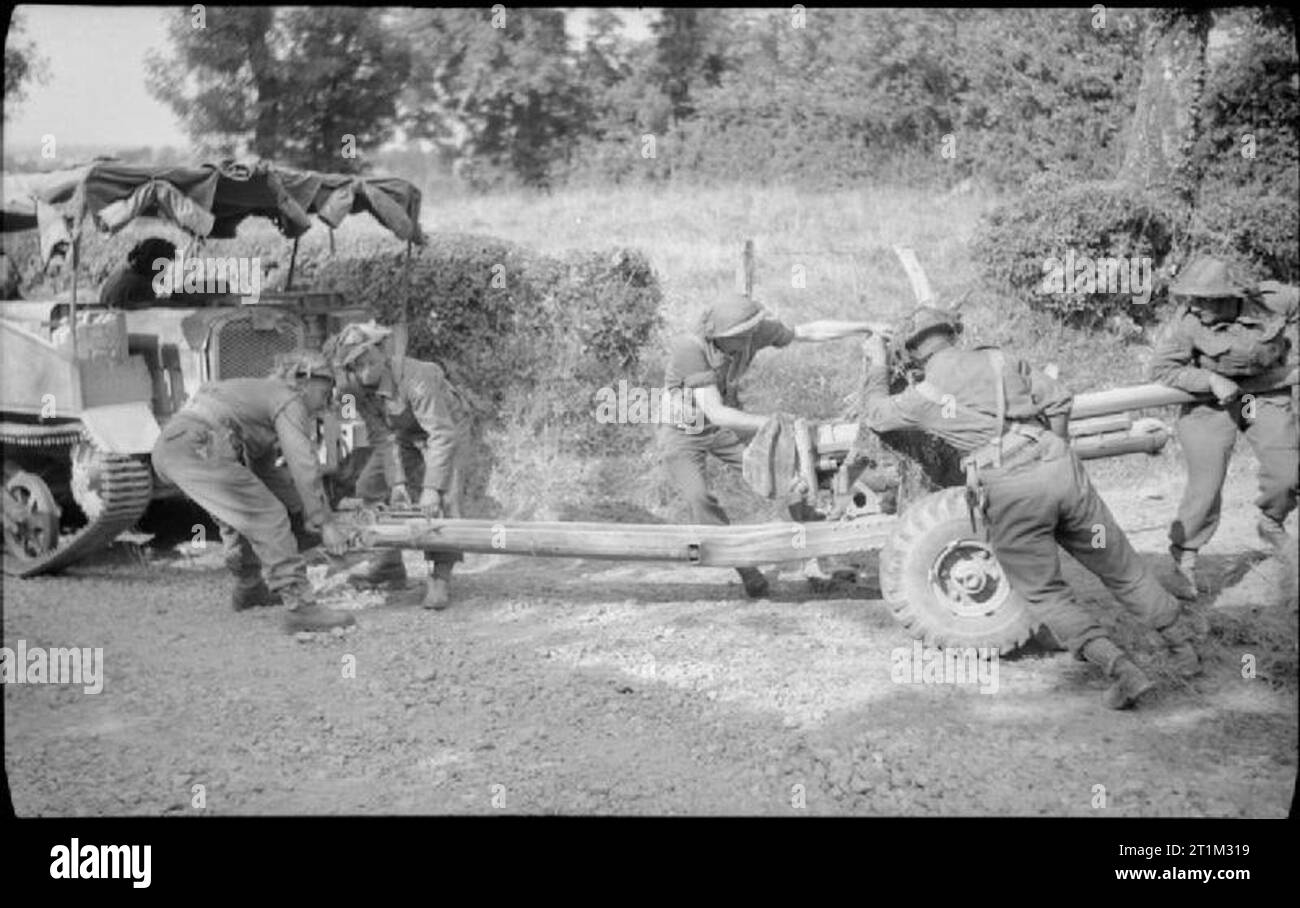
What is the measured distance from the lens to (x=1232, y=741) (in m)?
5.14

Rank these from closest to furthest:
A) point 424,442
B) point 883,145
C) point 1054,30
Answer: point 424,442 < point 1054,30 < point 883,145

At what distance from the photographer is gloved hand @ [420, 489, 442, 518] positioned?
7.33 meters

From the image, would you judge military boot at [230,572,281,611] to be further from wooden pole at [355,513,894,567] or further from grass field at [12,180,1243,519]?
grass field at [12,180,1243,519]

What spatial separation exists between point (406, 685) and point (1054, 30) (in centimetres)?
1192

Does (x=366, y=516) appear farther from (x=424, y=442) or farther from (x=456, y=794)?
(x=456, y=794)

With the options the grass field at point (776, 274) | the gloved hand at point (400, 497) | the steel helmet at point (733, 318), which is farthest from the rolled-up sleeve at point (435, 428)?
the grass field at point (776, 274)

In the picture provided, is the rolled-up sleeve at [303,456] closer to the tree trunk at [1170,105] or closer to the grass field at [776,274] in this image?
the grass field at [776,274]

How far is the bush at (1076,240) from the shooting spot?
35.6ft

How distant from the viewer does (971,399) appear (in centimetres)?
577

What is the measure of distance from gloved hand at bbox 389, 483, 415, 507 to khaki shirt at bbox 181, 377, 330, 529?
0.43 m

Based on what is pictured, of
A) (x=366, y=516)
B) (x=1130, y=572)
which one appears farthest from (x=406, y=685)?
(x=1130, y=572)

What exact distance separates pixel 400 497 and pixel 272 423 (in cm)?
84

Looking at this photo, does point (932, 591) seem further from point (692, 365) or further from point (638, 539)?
point (692, 365)

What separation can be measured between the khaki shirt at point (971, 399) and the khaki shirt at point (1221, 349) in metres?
1.40
